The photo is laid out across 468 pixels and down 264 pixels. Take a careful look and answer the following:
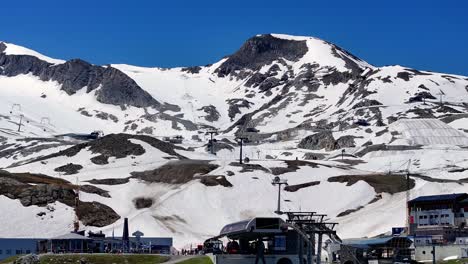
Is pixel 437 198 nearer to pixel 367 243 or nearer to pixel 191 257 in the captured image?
pixel 367 243

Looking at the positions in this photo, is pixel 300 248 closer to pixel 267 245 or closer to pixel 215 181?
pixel 267 245

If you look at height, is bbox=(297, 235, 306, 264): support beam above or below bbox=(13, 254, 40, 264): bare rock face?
above

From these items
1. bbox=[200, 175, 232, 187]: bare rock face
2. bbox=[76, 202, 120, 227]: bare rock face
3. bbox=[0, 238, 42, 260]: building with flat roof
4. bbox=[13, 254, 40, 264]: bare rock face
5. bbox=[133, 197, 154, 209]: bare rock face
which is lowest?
bbox=[13, 254, 40, 264]: bare rock face

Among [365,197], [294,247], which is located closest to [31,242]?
[294,247]

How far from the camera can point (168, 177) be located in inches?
7741

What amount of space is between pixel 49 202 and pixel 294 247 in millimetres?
81758

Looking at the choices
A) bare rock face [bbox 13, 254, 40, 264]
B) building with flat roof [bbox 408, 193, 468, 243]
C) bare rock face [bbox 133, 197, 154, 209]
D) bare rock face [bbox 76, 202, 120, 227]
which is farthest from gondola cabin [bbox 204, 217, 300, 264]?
bare rock face [bbox 133, 197, 154, 209]

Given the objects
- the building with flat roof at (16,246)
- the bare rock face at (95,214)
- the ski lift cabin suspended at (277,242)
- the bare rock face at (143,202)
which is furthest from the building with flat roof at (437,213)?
the bare rock face at (143,202)

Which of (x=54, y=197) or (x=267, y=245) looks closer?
(x=267, y=245)

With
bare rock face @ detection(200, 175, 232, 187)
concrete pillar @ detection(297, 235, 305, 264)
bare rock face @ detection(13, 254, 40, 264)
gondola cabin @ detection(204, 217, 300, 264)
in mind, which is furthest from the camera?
bare rock face @ detection(200, 175, 232, 187)

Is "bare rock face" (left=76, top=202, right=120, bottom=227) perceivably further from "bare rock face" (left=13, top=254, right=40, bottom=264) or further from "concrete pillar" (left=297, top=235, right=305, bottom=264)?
"concrete pillar" (left=297, top=235, right=305, bottom=264)

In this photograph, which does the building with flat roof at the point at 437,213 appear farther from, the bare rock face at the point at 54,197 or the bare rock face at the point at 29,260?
the bare rock face at the point at 29,260

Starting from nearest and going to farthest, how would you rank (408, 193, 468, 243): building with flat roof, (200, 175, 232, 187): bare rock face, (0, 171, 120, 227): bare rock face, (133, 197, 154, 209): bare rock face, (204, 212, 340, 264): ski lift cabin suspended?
(204, 212, 340, 264): ski lift cabin suspended → (408, 193, 468, 243): building with flat roof → (0, 171, 120, 227): bare rock face → (133, 197, 154, 209): bare rock face → (200, 175, 232, 187): bare rock face

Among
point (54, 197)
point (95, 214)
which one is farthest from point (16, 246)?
point (54, 197)
